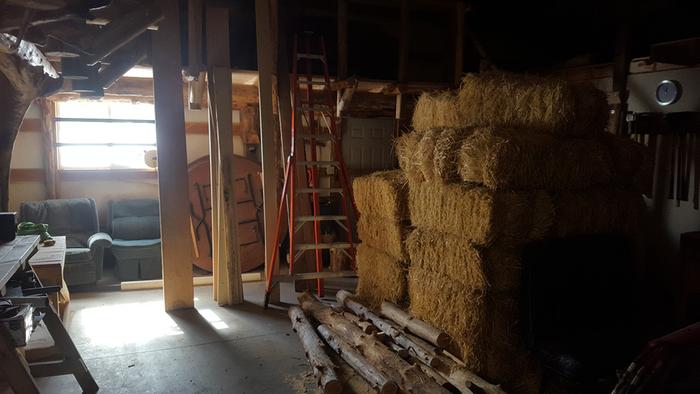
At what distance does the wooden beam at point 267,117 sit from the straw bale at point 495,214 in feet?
6.44

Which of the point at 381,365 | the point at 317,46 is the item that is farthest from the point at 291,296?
the point at 317,46

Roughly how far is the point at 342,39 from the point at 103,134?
350cm

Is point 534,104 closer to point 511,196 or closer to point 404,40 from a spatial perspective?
point 511,196

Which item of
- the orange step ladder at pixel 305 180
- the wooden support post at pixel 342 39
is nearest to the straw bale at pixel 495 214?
Result: the orange step ladder at pixel 305 180

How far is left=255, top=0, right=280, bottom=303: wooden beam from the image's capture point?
4.16 m

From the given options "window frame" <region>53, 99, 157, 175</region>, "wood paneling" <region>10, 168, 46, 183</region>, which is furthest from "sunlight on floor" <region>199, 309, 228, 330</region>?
"wood paneling" <region>10, 168, 46, 183</region>

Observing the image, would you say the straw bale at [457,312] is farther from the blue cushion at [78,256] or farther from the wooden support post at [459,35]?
the blue cushion at [78,256]

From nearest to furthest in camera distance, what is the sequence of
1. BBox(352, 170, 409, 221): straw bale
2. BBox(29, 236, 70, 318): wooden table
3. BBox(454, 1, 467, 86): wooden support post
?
BBox(352, 170, 409, 221): straw bale
BBox(29, 236, 70, 318): wooden table
BBox(454, 1, 467, 86): wooden support post

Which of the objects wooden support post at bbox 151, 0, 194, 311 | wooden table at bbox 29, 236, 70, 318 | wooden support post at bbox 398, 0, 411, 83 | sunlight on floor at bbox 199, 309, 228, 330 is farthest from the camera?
wooden support post at bbox 398, 0, 411, 83

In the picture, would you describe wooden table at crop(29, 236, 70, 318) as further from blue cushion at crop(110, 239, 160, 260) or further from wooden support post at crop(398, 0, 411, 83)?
wooden support post at crop(398, 0, 411, 83)

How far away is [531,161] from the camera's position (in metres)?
2.44

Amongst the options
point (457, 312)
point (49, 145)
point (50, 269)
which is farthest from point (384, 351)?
point (49, 145)

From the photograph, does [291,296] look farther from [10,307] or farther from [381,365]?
[10,307]

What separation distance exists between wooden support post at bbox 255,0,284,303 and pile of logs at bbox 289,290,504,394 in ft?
3.20
